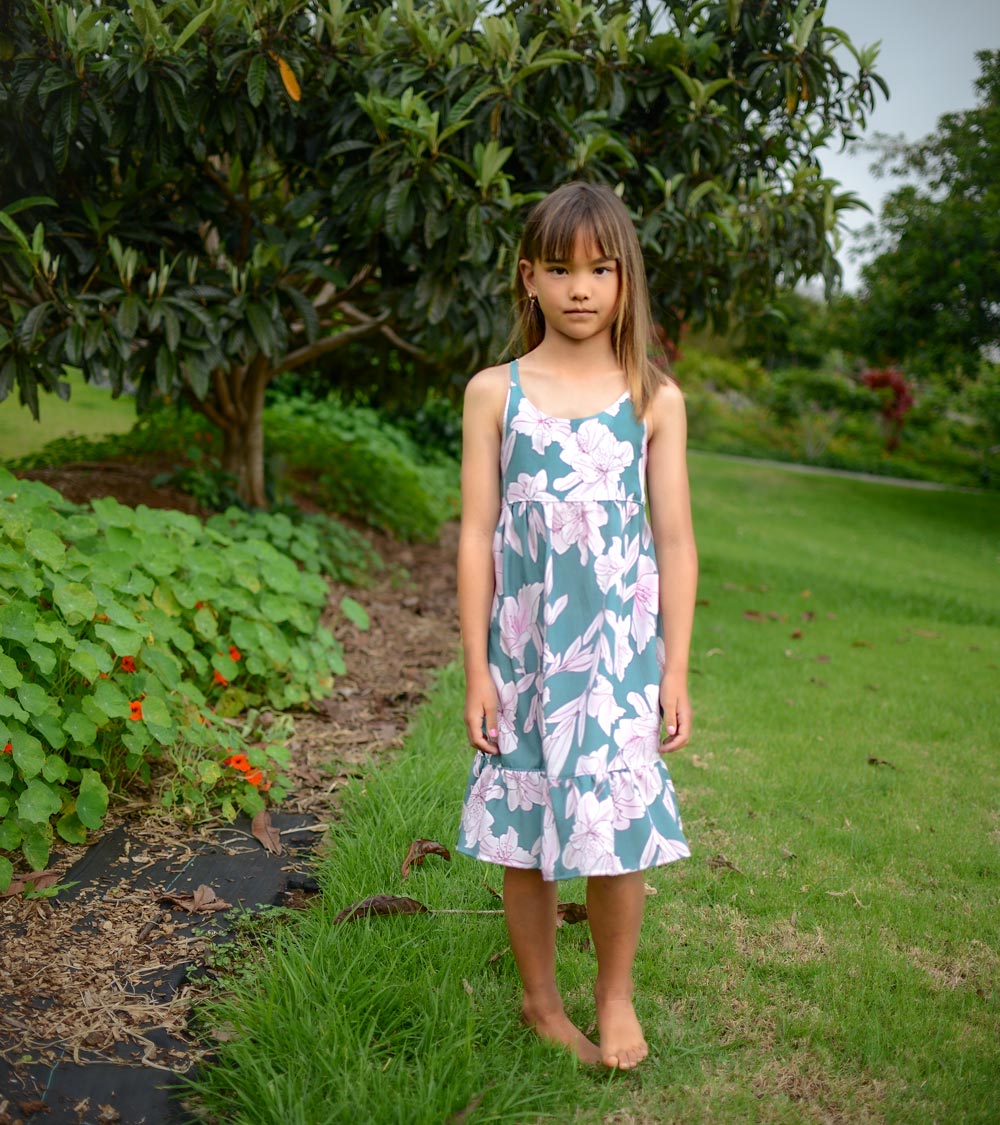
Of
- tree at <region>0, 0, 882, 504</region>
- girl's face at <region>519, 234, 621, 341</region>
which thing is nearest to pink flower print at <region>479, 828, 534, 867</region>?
girl's face at <region>519, 234, 621, 341</region>

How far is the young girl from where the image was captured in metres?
1.72

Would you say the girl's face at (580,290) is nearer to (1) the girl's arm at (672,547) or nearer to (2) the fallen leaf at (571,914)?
(1) the girl's arm at (672,547)

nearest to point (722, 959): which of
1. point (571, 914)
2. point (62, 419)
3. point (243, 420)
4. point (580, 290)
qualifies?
point (571, 914)

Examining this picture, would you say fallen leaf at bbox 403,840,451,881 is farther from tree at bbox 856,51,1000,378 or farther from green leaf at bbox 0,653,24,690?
tree at bbox 856,51,1000,378

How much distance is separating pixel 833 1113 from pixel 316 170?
3.63 metres

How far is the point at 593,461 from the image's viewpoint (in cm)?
176

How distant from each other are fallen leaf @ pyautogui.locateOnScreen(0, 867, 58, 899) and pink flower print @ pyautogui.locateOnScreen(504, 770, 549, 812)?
108cm

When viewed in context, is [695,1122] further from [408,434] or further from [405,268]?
[408,434]

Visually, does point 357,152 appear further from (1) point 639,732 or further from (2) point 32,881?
(1) point 639,732

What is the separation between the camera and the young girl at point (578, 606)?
1.72 m

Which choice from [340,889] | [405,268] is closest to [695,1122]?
[340,889]

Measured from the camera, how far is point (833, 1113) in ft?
5.53

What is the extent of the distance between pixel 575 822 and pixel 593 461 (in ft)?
1.92

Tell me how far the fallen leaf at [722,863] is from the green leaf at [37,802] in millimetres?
1470
